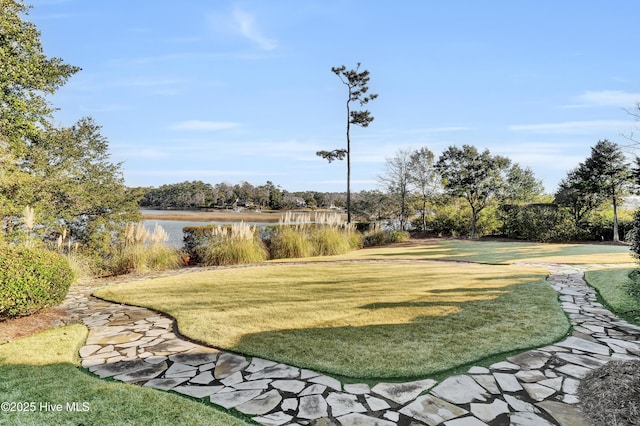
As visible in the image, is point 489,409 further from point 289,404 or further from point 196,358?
point 196,358

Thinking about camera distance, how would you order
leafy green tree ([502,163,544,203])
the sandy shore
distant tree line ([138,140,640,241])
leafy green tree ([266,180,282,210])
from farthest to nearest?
leafy green tree ([266,180,282,210]), leafy green tree ([502,163,544,203]), the sandy shore, distant tree line ([138,140,640,241])

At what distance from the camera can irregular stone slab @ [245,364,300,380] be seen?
270 centimetres

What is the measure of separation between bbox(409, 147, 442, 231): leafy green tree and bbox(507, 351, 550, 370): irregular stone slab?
53.4 ft

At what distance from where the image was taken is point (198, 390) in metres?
2.49

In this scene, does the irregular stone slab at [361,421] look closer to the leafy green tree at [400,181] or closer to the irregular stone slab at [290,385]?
the irregular stone slab at [290,385]

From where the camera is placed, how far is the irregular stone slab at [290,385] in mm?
2469

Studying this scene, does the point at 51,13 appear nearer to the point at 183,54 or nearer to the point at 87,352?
the point at 183,54

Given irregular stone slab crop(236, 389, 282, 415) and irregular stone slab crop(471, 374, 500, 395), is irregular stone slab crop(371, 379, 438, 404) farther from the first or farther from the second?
irregular stone slab crop(236, 389, 282, 415)

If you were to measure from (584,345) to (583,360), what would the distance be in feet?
1.54

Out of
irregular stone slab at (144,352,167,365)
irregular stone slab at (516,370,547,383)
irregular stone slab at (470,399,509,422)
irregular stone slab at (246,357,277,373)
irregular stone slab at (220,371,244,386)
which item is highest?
irregular stone slab at (470,399,509,422)

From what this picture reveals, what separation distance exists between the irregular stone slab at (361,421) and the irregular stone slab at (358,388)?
0.31m

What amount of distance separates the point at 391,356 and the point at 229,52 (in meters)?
7.78

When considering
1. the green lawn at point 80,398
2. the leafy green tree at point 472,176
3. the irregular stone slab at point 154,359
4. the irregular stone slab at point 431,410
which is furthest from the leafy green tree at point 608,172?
the green lawn at point 80,398

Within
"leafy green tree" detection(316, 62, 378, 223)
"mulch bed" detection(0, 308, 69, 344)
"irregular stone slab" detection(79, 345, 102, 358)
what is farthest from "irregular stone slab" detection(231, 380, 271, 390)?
"leafy green tree" detection(316, 62, 378, 223)
